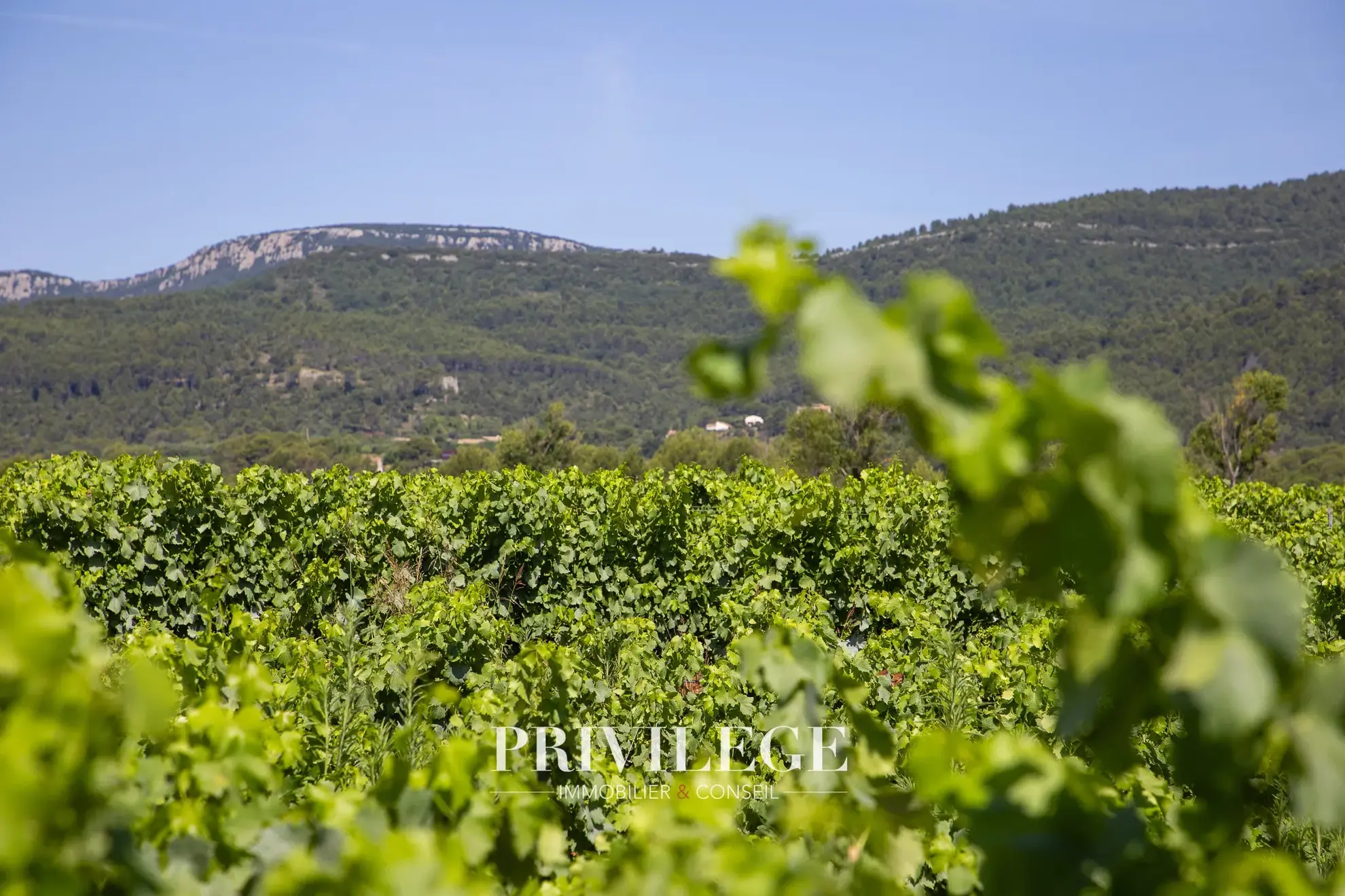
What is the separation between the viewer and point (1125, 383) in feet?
272

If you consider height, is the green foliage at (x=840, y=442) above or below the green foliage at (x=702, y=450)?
above

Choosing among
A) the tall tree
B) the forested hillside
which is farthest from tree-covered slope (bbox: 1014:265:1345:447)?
the tall tree

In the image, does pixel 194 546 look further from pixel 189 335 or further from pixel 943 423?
pixel 189 335

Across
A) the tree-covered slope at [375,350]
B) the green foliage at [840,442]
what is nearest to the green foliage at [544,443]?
the green foliage at [840,442]

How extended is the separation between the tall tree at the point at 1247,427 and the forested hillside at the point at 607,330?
35350mm

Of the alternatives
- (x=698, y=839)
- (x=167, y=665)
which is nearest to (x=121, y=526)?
(x=167, y=665)

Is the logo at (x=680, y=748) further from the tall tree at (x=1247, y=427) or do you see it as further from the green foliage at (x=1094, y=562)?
the tall tree at (x=1247, y=427)

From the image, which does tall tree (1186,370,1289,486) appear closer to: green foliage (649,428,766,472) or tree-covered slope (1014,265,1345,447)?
green foliage (649,428,766,472)

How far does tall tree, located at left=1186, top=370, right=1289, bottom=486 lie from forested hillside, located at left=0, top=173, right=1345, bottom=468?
35.3m

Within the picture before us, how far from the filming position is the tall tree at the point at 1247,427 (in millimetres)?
37469

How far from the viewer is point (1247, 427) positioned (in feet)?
125

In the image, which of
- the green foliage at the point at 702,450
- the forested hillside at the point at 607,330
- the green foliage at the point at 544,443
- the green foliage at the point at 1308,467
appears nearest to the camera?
the green foliage at the point at 544,443

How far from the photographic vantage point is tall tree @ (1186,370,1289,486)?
37.5 m

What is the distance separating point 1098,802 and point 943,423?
0.64m
